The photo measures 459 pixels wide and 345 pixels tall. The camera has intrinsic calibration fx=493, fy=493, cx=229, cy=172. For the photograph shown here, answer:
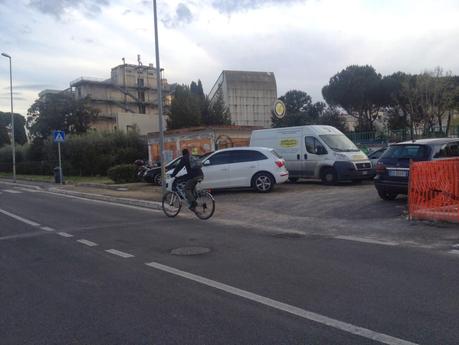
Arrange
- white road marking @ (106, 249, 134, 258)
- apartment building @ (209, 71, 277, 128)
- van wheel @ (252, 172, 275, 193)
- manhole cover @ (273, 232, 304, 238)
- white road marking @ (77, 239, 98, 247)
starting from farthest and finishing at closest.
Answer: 1. apartment building @ (209, 71, 277, 128)
2. van wheel @ (252, 172, 275, 193)
3. manhole cover @ (273, 232, 304, 238)
4. white road marking @ (77, 239, 98, 247)
5. white road marking @ (106, 249, 134, 258)

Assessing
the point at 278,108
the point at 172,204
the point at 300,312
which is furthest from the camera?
the point at 278,108

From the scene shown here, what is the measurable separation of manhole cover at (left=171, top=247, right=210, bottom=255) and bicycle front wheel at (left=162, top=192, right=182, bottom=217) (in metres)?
4.53

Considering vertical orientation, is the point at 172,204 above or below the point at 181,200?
below

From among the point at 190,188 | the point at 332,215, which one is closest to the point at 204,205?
the point at 190,188

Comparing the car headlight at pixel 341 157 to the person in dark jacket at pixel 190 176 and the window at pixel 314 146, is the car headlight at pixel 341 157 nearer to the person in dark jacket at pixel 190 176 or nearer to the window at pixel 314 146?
the window at pixel 314 146

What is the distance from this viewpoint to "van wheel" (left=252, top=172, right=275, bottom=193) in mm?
17188

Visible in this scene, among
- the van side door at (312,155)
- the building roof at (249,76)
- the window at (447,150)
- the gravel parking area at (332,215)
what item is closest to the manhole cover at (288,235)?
the gravel parking area at (332,215)

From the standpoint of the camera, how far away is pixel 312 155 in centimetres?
1944

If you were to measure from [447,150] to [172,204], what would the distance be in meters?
7.14

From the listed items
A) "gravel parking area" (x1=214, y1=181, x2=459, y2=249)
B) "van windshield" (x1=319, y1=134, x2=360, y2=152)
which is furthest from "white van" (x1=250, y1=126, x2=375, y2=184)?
"gravel parking area" (x1=214, y1=181, x2=459, y2=249)

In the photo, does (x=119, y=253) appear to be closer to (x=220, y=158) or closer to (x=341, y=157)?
(x=220, y=158)

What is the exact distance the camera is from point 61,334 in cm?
457

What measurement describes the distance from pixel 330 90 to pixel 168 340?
56312 millimetres

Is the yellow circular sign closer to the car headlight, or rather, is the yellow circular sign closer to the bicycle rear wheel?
the car headlight
